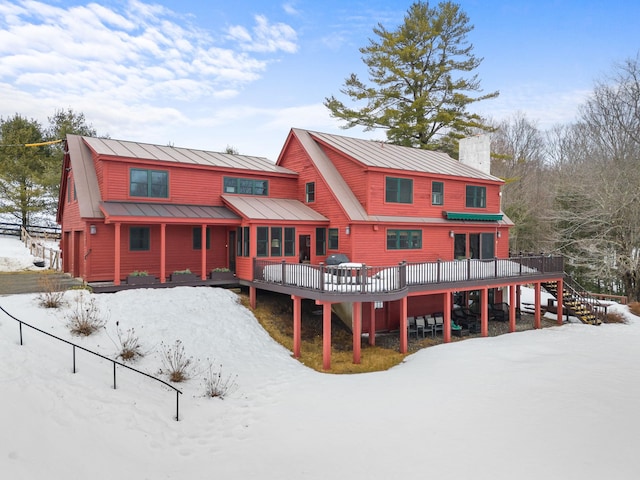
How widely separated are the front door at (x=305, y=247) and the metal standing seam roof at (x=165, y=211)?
3.57m

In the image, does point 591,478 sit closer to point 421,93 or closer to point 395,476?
point 395,476

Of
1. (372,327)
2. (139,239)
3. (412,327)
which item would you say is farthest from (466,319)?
(139,239)

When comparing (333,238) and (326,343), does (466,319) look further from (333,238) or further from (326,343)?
(326,343)

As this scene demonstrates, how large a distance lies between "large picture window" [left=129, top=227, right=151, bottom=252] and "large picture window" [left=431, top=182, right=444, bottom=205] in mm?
14343

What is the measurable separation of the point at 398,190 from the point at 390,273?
6.76 meters

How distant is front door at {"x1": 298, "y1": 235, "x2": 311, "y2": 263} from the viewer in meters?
19.9

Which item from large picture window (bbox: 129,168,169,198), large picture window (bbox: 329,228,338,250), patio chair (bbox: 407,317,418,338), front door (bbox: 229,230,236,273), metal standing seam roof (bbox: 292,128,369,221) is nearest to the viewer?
large picture window (bbox: 129,168,169,198)

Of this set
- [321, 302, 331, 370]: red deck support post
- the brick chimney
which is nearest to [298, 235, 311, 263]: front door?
[321, 302, 331, 370]: red deck support post

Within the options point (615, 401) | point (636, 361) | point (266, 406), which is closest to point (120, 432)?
point (266, 406)

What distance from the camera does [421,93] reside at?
3338 cm

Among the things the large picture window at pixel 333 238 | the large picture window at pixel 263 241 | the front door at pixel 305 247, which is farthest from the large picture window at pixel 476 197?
the large picture window at pixel 263 241

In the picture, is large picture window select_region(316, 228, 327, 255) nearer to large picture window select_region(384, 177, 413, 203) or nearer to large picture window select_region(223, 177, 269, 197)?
large picture window select_region(384, 177, 413, 203)

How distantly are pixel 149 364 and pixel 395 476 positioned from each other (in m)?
7.74

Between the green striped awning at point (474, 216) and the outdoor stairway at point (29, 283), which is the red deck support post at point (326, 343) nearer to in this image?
the outdoor stairway at point (29, 283)
